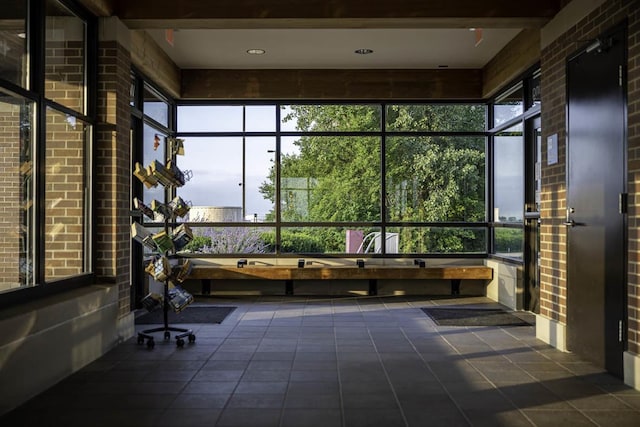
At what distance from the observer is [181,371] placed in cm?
412

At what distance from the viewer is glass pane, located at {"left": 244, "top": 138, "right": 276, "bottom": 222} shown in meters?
8.49

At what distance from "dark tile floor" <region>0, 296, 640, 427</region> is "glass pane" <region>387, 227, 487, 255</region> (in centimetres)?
274

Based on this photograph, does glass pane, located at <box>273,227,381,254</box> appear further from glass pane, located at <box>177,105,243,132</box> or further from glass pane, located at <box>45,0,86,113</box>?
glass pane, located at <box>45,0,86,113</box>

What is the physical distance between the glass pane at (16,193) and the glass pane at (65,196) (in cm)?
25

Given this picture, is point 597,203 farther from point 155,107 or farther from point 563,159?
point 155,107

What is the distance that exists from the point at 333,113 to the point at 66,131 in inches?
178

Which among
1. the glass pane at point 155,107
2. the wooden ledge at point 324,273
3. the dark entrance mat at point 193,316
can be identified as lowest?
the dark entrance mat at point 193,316

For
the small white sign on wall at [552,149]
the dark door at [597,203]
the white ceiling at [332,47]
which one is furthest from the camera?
the white ceiling at [332,47]

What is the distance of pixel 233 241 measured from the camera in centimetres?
847

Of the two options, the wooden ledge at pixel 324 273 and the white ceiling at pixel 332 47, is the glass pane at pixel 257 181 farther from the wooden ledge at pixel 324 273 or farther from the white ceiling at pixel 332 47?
the white ceiling at pixel 332 47

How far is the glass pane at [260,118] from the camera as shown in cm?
848

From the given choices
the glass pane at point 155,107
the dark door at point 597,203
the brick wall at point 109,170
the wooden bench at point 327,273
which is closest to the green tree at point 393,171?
the wooden bench at point 327,273

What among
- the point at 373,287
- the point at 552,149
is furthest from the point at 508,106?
the point at 373,287

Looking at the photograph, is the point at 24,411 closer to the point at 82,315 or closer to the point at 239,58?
the point at 82,315
